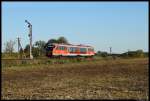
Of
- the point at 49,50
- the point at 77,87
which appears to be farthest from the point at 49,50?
the point at 77,87

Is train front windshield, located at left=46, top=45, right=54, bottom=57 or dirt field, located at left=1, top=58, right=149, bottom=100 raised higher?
train front windshield, located at left=46, top=45, right=54, bottom=57

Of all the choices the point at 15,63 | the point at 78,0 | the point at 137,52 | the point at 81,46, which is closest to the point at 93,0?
the point at 78,0

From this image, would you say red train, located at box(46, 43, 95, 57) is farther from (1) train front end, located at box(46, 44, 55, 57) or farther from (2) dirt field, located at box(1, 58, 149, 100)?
(2) dirt field, located at box(1, 58, 149, 100)

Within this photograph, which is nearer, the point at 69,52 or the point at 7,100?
the point at 7,100

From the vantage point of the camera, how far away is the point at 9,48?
235ft

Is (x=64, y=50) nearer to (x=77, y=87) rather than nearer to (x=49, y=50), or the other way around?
(x=49, y=50)

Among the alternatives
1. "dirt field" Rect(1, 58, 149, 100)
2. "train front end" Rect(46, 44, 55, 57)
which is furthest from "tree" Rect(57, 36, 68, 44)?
"dirt field" Rect(1, 58, 149, 100)

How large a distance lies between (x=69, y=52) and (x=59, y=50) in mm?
2929

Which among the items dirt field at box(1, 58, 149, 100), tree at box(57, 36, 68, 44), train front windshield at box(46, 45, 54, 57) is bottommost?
dirt field at box(1, 58, 149, 100)

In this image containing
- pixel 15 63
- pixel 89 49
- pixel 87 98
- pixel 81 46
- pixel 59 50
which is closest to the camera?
pixel 87 98

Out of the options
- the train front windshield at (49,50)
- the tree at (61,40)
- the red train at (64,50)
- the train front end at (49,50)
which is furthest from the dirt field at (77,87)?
the tree at (61,40)

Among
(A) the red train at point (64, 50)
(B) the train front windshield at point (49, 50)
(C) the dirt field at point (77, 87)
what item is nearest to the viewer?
(C) the dirt field at point (77, 87)

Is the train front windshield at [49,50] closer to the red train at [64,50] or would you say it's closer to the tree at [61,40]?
the red train at [64,50]

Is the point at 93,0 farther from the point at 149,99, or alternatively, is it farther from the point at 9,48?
the point at 9,48
